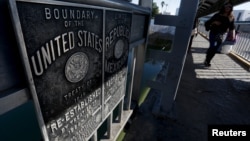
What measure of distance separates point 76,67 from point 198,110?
249 centimetres

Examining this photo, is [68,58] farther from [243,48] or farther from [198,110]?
[243,48]

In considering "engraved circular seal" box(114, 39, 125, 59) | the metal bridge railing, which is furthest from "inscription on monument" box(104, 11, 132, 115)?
the metal bridge railing

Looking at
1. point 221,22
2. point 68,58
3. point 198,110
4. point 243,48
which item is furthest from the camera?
point 243,48

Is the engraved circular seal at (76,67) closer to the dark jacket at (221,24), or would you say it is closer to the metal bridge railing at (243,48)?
the dark jacket at (221,24)

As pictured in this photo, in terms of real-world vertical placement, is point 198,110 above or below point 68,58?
below

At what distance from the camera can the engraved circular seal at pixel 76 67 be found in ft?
2.54

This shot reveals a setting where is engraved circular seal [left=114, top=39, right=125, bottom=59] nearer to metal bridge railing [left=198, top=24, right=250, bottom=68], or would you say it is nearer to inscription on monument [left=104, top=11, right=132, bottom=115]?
inscription on monument [left=104, top=11, right=132, bottom=115]

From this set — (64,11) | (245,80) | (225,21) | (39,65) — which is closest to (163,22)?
(64,11)

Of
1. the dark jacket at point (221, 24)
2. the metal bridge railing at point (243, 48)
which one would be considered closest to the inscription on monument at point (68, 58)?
the dark jacket at point (221, 24)

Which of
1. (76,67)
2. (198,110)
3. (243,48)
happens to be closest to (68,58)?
(76,67)

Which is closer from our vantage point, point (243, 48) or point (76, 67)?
point (76, 67)

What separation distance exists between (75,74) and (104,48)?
321mm

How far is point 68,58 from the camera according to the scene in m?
0.75

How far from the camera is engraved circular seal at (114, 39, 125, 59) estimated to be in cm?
125
